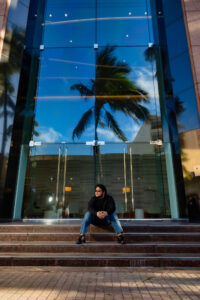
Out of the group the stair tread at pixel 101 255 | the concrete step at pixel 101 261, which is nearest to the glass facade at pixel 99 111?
the stair tread at pixel 101 255

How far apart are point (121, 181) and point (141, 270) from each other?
14.8 feet

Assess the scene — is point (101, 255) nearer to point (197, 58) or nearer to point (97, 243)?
point (97, 243)

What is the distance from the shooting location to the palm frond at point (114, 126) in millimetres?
8469

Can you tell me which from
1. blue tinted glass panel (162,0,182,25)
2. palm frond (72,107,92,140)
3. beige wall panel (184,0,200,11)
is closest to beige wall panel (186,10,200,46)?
beige wall panel (184,0,200,11)

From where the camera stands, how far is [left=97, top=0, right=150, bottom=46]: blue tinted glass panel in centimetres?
962

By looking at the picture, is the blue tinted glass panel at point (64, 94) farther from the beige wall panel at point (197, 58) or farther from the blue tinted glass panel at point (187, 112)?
the beige wall panel at point (197, 58)

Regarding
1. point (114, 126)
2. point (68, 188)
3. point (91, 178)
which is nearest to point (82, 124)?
point (114, 126)

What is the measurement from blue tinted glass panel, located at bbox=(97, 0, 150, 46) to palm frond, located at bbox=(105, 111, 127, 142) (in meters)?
3.64

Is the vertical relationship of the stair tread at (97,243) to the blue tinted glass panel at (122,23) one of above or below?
below

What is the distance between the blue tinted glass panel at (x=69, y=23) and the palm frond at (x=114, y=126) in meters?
3.74

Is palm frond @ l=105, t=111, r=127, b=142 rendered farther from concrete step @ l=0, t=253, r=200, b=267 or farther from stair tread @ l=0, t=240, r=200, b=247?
concrete step @ l=0, t=253, r=200, b=267

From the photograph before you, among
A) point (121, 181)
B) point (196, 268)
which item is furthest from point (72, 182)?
point (196, 268)

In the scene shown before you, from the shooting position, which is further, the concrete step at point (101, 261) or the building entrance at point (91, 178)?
the building entrance at point (91, 178)

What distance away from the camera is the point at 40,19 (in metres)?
9.70
